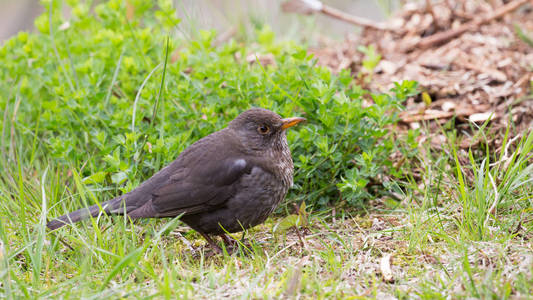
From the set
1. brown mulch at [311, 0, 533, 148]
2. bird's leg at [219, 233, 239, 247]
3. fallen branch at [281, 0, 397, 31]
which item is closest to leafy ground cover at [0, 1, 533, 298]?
bird's leg at [219, 233, 239, 247]

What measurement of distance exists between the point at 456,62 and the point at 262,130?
8.03 ft

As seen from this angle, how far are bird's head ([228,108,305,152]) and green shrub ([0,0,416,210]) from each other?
242mm

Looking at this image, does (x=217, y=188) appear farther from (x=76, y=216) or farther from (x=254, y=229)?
(x=76, y=216)

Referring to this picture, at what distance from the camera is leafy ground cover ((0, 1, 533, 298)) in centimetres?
290

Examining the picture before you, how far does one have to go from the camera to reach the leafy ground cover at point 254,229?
2.90m

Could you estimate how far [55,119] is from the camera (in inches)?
173

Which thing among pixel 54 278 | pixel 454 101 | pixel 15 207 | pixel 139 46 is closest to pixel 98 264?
pixel 54 278

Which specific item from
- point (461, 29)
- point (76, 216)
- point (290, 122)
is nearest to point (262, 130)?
point (290, 122)

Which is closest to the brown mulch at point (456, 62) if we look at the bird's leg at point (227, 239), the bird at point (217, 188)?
the bird at point (217, 188)

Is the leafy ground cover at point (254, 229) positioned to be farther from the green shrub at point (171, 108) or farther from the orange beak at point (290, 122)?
the orange beak at point (290, 122)

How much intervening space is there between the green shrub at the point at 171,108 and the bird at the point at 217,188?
27 cm

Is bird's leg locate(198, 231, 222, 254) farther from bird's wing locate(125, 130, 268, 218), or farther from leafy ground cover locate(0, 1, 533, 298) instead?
bird's wing locate(125, 130, 268, 218)

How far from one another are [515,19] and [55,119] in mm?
4922

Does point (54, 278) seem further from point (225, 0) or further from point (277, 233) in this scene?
point (225, 0)
